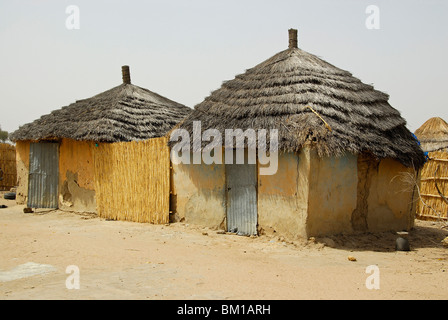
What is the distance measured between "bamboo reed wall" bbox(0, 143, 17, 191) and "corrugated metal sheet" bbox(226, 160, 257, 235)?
1334 centimetres

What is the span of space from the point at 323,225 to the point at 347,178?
1098mm

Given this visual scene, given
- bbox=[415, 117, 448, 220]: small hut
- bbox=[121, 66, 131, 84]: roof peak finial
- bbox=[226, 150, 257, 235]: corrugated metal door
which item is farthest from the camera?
bbox=[121, 66, 131, 84]: roof peak finial

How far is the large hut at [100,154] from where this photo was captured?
1116 centimetres

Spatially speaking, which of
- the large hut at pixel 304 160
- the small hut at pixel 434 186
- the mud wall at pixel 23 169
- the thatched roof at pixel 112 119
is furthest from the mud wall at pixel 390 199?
the mud wall at pixel 23 169

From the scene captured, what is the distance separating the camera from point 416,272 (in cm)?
652

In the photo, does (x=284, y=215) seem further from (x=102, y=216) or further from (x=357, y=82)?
(x=102, y=216)

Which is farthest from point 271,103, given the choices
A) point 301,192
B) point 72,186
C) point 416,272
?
point 72,186

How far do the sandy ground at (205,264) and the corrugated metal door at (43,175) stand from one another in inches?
102

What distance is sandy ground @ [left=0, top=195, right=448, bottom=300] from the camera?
5281mm

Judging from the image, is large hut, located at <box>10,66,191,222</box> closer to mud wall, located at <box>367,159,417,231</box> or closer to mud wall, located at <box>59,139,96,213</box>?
mud wall, located at <box>59,139,96,213</box>

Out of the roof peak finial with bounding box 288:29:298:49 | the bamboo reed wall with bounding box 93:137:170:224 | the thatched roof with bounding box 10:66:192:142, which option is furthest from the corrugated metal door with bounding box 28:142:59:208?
the roof peak finial with bounding box 288:29:298:49

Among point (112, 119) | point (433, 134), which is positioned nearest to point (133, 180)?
point (112, 119)
